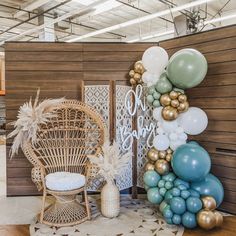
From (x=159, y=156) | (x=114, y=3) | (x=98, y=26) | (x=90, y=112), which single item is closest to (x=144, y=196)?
(x=159, y=156)

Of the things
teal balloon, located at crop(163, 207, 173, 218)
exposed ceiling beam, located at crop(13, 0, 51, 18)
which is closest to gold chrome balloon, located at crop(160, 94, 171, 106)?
teal balloon, located at crop(163, 207, 173, 218)

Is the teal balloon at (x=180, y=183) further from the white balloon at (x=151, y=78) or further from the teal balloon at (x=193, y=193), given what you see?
the white balloon at (x=151, y=78)

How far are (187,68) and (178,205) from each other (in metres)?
1.38

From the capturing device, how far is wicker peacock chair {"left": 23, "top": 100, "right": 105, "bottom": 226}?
308cm

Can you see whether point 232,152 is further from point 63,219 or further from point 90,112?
point 63,219

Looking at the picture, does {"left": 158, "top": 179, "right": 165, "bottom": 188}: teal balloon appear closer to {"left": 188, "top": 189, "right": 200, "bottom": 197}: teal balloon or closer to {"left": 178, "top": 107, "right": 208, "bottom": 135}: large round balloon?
{"left": 188, "top": 189, "right": 200, "bottom": 197}: teal balloon

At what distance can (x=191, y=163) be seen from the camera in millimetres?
2822

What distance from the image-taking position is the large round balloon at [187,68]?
2881 millimetres

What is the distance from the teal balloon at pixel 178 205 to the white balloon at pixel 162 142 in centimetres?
59

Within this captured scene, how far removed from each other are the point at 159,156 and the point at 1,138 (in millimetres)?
7641

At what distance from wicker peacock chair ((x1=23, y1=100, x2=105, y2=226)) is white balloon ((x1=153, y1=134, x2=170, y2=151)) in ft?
2.06

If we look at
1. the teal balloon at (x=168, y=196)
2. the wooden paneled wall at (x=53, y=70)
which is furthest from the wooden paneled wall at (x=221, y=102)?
the wooden paneled wall at (x=53, y=70)

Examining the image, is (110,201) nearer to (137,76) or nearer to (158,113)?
(158,113)

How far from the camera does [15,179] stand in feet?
12.9
